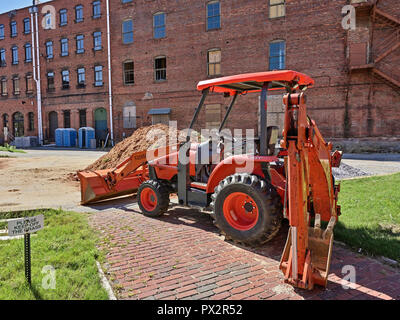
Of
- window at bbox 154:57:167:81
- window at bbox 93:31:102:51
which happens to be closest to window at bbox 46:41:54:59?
window at bbox 93:31:102:51

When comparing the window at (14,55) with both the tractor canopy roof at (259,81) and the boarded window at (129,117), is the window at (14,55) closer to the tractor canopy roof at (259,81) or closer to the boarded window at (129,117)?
the boarded window at (129,117)

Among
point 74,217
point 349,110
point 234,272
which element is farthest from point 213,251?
point 349,110

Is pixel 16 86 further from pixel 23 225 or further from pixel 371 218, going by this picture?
pixel 371 218

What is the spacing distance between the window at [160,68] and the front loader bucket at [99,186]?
63.5ft

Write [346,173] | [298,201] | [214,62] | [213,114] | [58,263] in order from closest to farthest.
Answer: [298,201] < [58,263] < [346,173] < [213,114] < [214,62]

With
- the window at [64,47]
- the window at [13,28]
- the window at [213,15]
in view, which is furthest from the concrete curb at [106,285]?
the window at [13,28]

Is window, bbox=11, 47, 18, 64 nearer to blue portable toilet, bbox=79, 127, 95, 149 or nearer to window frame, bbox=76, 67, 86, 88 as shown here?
window frame, bbox=76, 67, 86, 88

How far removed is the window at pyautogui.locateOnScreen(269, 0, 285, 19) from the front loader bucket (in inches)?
705

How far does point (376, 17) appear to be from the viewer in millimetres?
18500

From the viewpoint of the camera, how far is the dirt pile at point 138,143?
10.8 metres

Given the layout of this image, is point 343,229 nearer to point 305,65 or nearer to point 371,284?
point 371,284

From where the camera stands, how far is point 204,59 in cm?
2366

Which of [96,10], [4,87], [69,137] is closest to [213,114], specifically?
[69,137]

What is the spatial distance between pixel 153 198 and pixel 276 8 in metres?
19.3
